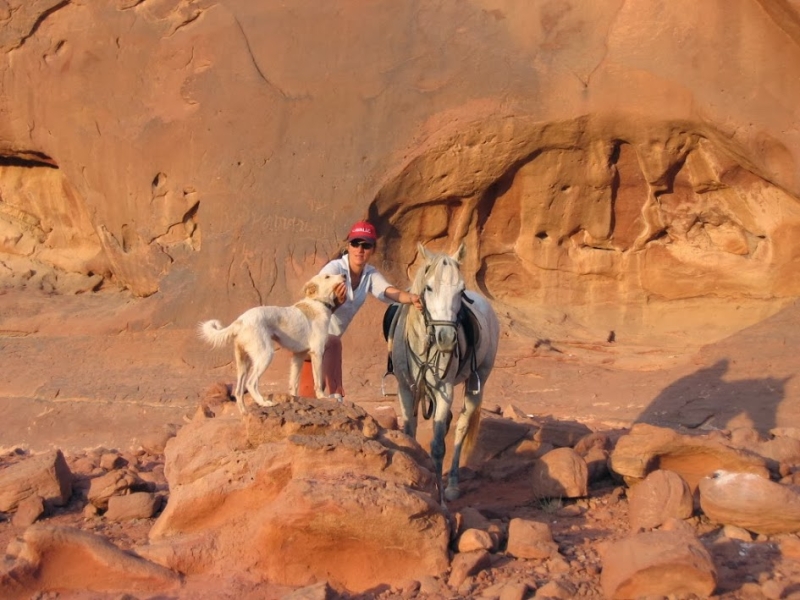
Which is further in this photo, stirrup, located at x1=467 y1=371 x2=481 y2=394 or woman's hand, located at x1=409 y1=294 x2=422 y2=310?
stirrup, located at x1=467 y1=371 x2=481 y2=394

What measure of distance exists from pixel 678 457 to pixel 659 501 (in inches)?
25.8

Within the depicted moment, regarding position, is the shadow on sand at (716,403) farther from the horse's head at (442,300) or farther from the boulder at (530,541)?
the boulder at (530,541)

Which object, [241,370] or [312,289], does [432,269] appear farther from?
[241,370]

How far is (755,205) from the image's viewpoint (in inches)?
458

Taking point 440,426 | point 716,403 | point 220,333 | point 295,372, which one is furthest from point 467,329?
point 716,403

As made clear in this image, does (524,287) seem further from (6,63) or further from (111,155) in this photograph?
(6,63)

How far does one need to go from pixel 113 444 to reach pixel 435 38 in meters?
6.18

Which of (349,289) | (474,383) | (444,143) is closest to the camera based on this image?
(349,289)

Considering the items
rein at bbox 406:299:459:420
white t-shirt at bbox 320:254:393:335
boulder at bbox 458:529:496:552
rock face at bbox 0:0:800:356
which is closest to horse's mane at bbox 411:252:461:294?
rein at bbox 406:299:459:420

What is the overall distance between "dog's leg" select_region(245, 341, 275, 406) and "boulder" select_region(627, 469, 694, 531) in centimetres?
222

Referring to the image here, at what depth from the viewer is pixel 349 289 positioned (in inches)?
232

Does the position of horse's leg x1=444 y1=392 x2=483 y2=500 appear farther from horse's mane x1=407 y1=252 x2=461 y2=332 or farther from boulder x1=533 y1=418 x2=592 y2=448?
horse's mane x1=407 y1=252 x2=461 y2=332

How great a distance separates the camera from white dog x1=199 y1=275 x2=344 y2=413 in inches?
211

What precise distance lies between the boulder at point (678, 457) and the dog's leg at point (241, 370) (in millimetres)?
2454
